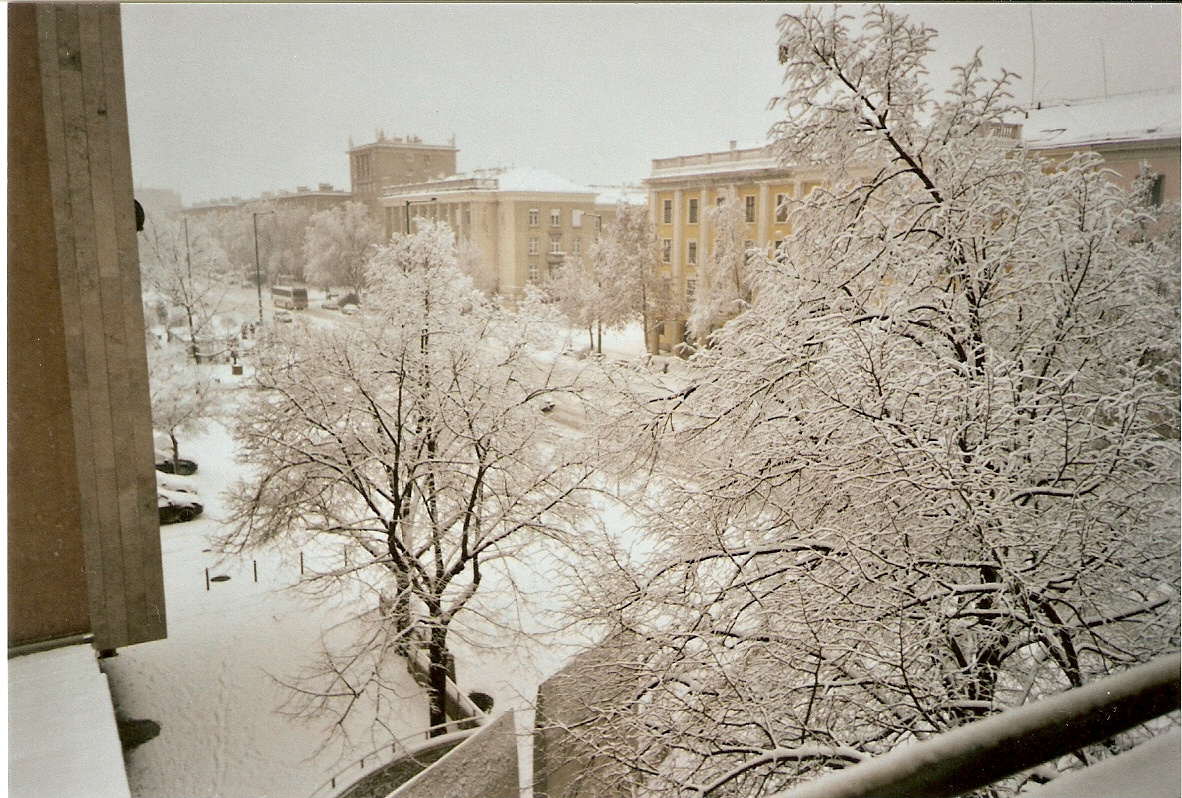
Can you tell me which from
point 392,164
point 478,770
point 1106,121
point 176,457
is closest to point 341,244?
point 392,164

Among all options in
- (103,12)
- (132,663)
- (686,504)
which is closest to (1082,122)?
(686,504)

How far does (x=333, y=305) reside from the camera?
237 inches

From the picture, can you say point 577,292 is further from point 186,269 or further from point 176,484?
point 176,484

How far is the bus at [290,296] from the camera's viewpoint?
618cm

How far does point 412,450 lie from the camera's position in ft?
17.2

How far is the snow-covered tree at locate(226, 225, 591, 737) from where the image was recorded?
4.97 m

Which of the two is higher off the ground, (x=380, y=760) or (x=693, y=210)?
(x=693, y=210)

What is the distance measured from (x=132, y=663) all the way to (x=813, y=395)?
555 centimetres

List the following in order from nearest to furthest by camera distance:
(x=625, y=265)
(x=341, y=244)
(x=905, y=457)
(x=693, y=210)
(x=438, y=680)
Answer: (x=905, y=457), (x=438, y=680), (x=341, y=244), (x=693, y=210), (x=625, y=265)

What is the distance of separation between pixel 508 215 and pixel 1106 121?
5859mm

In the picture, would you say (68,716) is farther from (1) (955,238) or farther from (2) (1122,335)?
(2) (1122,335)

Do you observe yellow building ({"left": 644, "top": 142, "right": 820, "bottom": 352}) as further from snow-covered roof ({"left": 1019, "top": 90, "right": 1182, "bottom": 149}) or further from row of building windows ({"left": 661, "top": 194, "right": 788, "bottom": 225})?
snow-covered roof ({"left": 1019, "top": 90, "right": 1182, "bottom": 149})

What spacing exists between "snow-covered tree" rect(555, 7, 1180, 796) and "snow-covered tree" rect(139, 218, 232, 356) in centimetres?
502

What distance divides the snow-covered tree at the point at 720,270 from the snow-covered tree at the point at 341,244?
10.2ft
